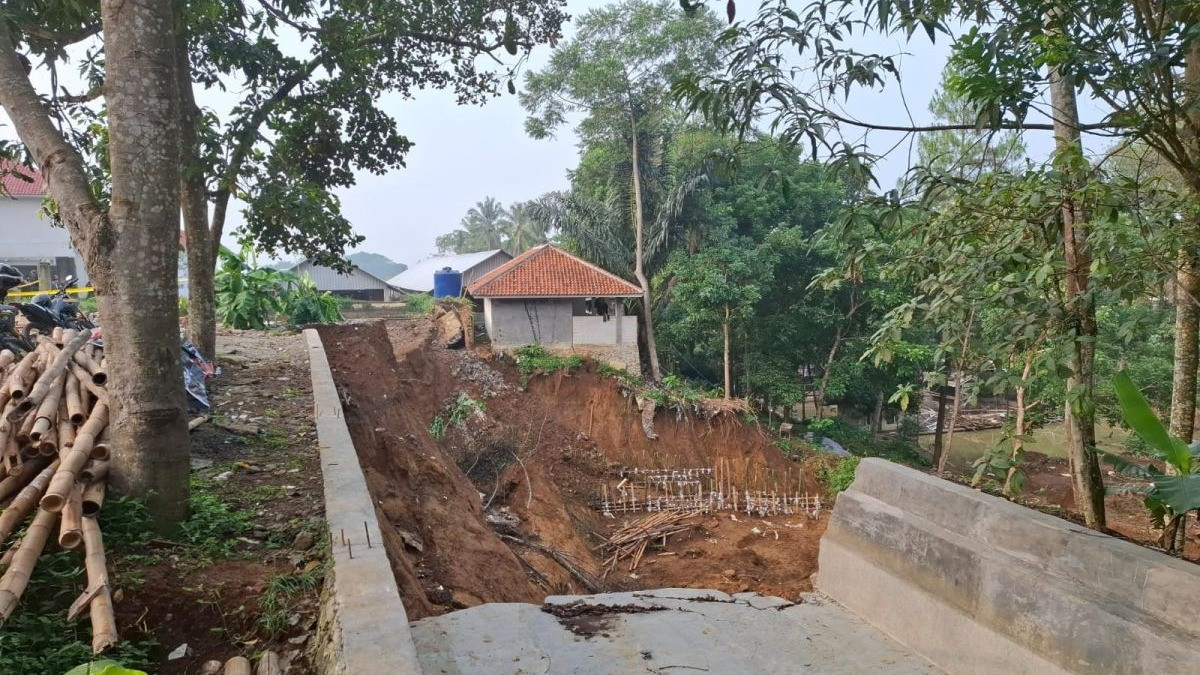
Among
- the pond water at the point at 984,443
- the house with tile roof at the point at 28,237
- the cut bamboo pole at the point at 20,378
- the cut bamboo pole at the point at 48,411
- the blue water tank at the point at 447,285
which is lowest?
the pond water at the point at 984,443

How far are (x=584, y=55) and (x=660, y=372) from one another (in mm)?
10231

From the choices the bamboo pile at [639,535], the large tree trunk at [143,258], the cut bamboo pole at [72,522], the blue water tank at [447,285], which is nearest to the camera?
the cut bamboo pole at [72,522]

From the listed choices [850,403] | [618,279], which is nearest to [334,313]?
[618,279]

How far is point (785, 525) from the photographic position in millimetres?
14656

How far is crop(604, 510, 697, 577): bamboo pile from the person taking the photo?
1272 centimetres

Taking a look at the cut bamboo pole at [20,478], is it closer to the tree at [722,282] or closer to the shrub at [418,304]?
the tree at [722,282]

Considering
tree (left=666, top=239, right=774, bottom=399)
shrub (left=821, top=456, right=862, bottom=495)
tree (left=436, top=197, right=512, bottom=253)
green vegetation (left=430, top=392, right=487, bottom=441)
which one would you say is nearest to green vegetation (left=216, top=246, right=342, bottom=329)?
green vegetation (left=430, top=392, right=487, bottom=441)

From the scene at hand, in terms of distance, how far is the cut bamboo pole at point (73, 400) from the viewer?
14.0 feet

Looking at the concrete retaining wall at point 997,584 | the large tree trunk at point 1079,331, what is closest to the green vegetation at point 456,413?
the concrete retaining wall at point 997,584

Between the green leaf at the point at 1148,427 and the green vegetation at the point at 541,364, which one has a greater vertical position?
the green leaf at the point at 1148,427

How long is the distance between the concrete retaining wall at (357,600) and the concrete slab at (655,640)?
0.62 m

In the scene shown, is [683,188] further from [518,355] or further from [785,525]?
[785,525]

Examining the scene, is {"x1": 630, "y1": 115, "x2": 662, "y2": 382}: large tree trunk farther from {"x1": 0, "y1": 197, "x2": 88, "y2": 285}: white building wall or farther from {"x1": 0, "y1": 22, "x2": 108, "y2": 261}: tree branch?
{"x1": 0, "y1": 197, "x2": 88, "y2": 285}: white building wall

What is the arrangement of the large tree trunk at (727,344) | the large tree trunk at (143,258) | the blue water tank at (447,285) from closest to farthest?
the large tree trunk at (143,258), the large tree trunk at (727,344), the blue water tank at (447,285)
